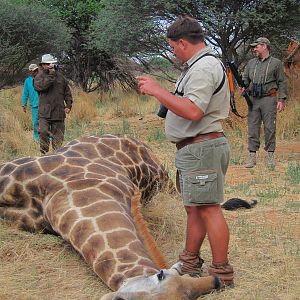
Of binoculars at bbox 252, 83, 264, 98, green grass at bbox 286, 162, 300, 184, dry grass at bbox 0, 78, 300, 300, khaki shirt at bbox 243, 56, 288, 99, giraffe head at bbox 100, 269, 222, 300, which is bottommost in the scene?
green grass at bbox 286, 162, 300, 184

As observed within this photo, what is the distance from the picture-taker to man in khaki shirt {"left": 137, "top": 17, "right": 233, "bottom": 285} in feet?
11.8

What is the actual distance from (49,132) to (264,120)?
3071mm

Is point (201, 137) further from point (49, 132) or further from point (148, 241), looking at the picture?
point (49, 132)

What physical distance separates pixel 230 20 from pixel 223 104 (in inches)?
341

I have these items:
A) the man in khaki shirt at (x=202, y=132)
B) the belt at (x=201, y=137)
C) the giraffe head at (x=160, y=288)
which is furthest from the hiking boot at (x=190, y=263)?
the belt at (x=201, y=137)

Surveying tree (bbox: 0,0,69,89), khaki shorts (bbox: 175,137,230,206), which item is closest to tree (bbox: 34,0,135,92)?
tree (bbox: 0,0,69,89)

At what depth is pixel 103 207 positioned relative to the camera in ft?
13.3

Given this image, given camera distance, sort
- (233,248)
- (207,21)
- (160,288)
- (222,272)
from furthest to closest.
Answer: (207,21), (233,248), (222,272), (160,288)

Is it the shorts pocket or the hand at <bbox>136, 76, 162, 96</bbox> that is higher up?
the hand at <bbox>136, 76, 162, 96</bbox>

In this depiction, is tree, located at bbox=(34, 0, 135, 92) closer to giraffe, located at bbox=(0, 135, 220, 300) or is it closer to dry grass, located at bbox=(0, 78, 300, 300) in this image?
dry grass, located at bbox=(0, 78, 300, 300)

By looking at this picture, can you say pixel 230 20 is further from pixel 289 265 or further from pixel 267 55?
pixel 289 265

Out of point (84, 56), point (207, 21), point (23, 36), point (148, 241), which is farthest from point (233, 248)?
point (84, 56)

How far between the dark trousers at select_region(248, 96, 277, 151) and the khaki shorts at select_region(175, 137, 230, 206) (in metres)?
4.73

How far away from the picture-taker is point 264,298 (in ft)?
12.1
